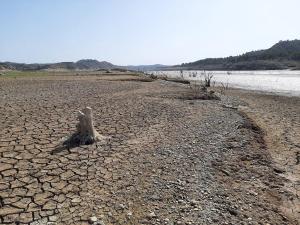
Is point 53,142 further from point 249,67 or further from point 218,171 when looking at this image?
point 249,67

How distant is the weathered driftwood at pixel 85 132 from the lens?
10.5 metres

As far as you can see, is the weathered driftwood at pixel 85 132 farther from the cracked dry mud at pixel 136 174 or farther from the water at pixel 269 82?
the water at pixel 269 82

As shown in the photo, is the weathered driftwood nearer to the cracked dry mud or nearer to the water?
the cracked dry mud

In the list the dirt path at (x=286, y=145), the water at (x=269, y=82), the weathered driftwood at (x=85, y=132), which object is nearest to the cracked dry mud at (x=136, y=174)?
→ the dirt path at (x=286, y=145)

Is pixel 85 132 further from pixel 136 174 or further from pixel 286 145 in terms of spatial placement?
pixel 286 145

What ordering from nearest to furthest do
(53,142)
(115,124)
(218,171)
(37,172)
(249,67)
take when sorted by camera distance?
(37,172)
(218,171)
(53,142)
(115,124)
(249,67)

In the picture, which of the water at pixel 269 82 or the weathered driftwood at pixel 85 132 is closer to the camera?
the weathered driftwood at pixel 85 132

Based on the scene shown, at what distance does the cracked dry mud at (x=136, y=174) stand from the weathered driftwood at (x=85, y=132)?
388 mm

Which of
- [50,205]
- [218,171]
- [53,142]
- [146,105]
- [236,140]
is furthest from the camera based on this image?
[146,105]

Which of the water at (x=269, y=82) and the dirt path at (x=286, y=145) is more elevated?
the dirt path at (x=286, y=145)

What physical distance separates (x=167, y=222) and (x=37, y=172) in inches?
140

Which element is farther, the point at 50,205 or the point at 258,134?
the point at 258,134

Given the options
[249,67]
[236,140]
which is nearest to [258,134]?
[236,140]

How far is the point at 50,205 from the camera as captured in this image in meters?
6.83
